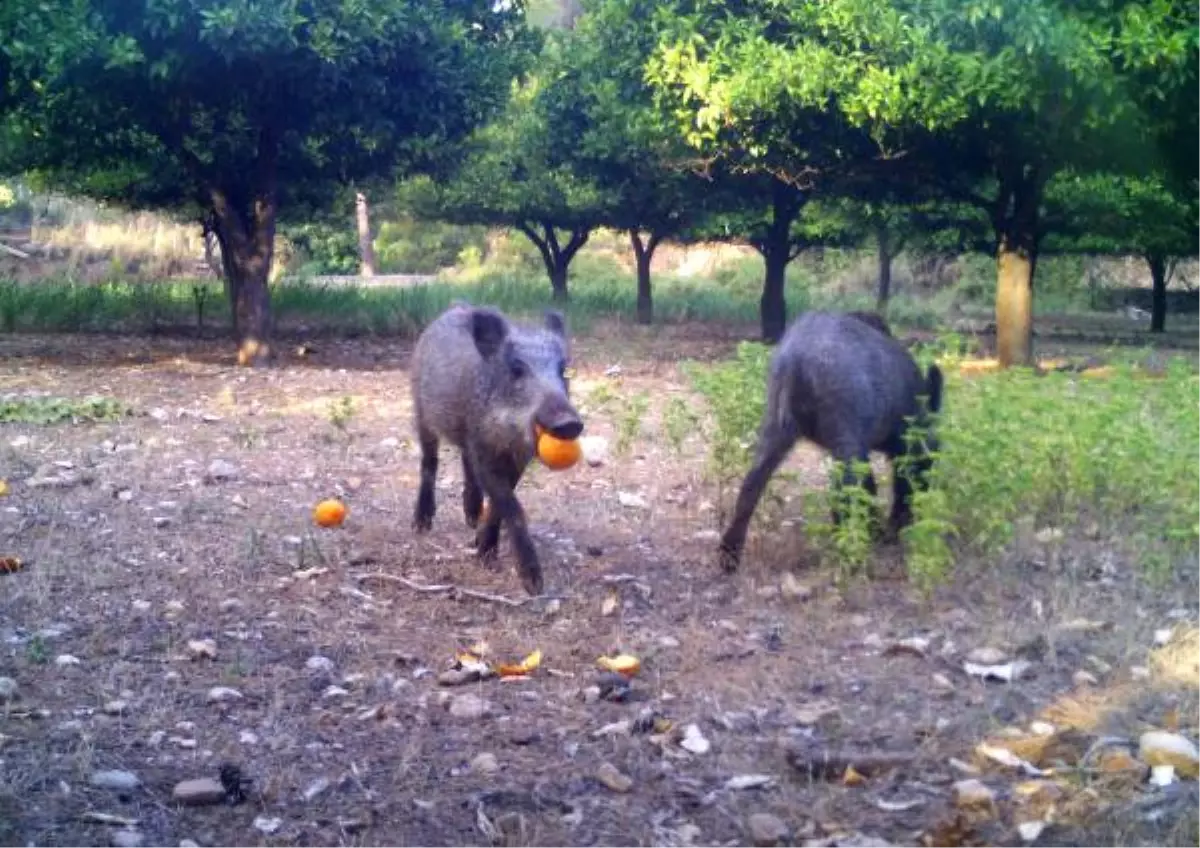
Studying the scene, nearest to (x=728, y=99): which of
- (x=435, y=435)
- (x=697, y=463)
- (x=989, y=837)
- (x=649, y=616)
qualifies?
(x=697, y=463)

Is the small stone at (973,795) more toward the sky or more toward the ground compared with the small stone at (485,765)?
more toward the sky

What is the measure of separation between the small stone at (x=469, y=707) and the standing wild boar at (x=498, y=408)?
4.61 feet

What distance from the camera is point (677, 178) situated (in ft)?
70.2

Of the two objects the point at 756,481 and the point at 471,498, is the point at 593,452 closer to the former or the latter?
the point at 471,498

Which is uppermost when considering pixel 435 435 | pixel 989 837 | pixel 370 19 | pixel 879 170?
pixel 370 19

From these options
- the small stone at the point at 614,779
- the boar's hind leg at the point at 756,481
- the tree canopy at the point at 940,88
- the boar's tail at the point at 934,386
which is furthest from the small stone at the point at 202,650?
the tree canopy at the point at 940,88

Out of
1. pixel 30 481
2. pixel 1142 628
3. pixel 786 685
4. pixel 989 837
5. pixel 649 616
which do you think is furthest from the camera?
pixel 30 481

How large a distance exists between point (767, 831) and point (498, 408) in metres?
3.26

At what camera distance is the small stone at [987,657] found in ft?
18.6

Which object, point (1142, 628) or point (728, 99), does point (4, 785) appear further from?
point (728, 99)

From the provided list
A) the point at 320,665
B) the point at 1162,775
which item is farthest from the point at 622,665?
the point at 1162,775

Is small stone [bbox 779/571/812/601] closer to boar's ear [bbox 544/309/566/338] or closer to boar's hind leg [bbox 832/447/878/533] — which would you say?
boar's hind leg [bbox 832/447/878/533]

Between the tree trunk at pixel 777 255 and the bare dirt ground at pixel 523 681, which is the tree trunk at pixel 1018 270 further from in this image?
the bare dirt ground at pixel 523 681

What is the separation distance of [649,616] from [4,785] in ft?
9.57
